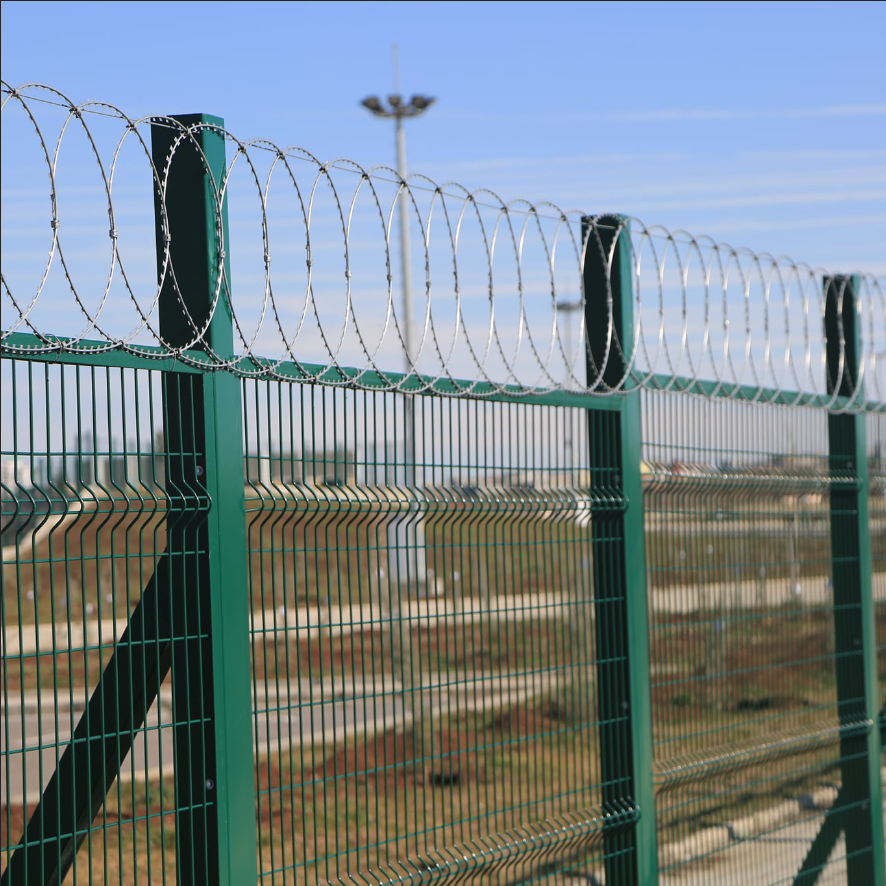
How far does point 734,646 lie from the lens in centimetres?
583

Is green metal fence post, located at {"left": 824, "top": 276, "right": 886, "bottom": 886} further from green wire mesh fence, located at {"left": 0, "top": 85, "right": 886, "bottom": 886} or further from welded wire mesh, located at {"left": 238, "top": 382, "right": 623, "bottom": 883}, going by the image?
welded wire mesh, located at {"left": 238, "top": 382, "right": 623, "bottom": 883}

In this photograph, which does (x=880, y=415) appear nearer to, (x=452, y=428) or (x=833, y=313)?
(x=833, y=313)

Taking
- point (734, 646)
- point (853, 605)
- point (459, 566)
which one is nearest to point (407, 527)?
point (459, 566)

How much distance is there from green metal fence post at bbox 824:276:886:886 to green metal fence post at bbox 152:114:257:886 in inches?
161

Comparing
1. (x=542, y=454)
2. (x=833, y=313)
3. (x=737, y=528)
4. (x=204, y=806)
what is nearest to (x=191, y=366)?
(x=204, y=806)

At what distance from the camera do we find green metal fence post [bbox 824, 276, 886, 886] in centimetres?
641

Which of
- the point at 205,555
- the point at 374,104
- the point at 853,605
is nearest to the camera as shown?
the point at 205,555

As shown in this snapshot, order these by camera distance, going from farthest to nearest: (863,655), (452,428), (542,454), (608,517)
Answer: (863,655), (608,517), (542,454), (452,428)

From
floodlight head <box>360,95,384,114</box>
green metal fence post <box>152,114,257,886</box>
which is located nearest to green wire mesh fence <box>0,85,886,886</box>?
green metal fence post <box>152,114,257,886</box>

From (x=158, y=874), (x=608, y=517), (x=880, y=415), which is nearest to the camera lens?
(x=608, y=517)

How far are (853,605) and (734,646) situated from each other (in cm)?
120

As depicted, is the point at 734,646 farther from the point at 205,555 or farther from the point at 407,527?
the point at 205,555

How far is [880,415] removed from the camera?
715 cm

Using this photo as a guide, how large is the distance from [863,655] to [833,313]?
1943 mm
